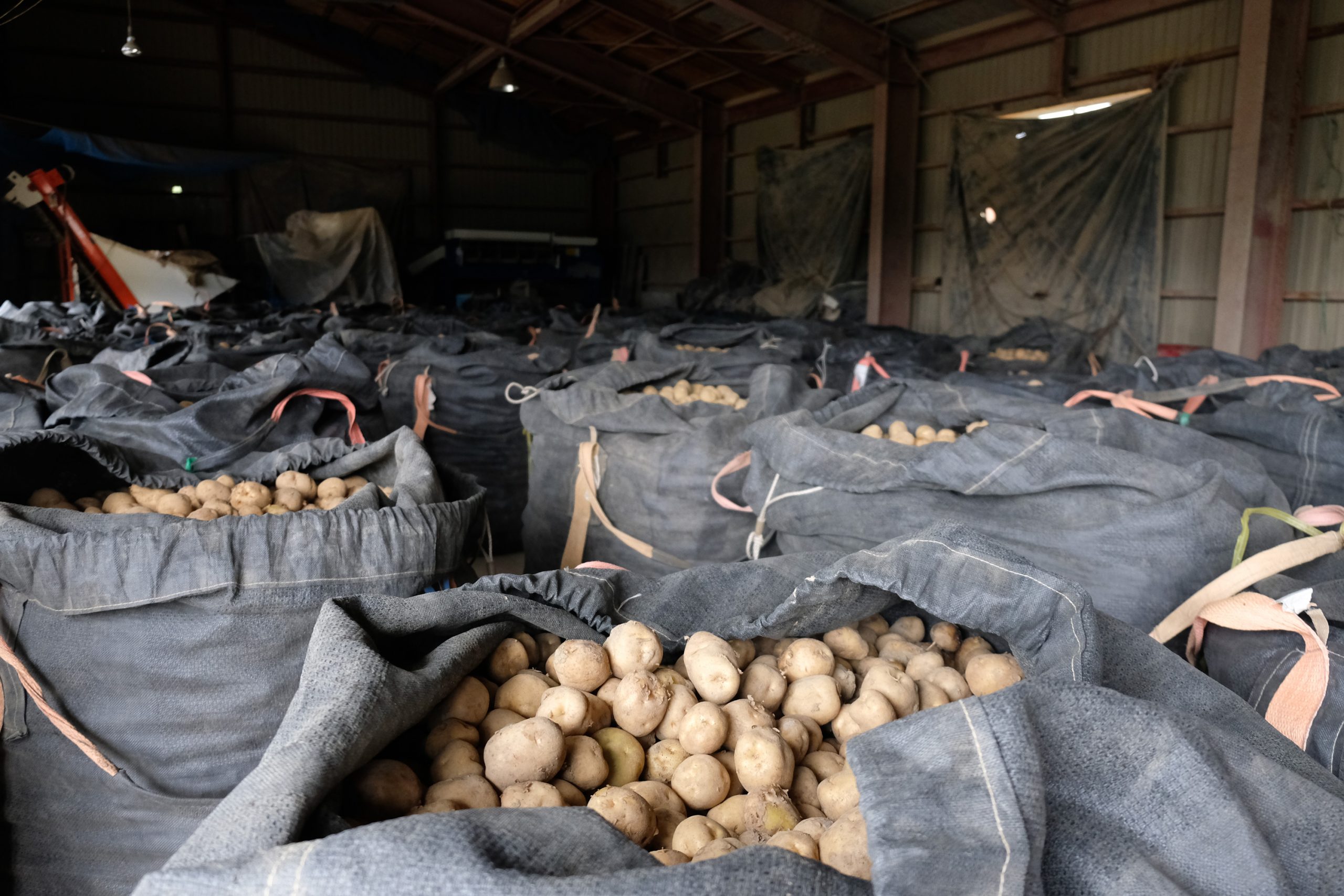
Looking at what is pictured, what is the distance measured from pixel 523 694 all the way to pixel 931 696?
0.47 m

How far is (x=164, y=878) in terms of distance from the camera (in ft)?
1.87

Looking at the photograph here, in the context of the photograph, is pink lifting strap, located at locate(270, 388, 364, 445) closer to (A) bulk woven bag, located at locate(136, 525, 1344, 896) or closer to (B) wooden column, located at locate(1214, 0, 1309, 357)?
(A) bulk woven bag, located at locate(136, 525, 1344, 896)

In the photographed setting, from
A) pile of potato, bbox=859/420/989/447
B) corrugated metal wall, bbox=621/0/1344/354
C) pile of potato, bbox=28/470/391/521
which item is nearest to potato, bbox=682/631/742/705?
pile of potato, bbox=28/470/391/521

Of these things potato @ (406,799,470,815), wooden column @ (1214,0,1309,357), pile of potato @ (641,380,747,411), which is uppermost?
wooden column @ (1214,0,1309,357)

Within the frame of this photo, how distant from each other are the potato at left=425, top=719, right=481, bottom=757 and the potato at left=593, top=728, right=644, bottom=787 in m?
0.13

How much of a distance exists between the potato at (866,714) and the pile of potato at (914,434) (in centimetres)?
119

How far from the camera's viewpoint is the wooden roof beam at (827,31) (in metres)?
6.42

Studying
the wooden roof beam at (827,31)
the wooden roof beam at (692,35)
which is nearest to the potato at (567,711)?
the wooden roof beam at (827,31)

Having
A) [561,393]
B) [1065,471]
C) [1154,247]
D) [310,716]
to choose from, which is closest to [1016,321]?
[1154,247]

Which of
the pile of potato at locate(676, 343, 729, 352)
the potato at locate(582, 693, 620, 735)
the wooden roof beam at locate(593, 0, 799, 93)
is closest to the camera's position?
the potato at locate(582, 693, 620, 735)

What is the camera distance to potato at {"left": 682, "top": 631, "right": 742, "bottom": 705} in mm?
Result: 1041

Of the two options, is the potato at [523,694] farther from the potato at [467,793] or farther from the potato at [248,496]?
the potato at [248,496]

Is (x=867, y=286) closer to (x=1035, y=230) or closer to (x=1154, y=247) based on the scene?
(x=1035, y=230)

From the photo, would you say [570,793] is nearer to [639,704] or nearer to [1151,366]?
[639,704]
